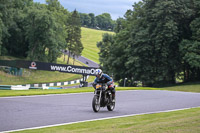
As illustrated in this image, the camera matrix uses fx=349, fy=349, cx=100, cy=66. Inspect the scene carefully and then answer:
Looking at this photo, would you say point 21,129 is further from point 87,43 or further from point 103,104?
point 87,43

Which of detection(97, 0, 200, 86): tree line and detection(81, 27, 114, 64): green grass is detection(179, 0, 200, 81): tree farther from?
detection(81, 27, 114, 64): green grass

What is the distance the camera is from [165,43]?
44.5 metres

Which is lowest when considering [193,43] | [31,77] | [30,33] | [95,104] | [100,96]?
[95,104]

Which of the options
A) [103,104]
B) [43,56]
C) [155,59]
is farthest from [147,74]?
[103,104]

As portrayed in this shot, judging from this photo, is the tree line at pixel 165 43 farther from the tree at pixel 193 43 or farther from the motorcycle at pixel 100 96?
the motorcycle at pixel 100 96

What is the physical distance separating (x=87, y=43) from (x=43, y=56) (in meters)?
81.2

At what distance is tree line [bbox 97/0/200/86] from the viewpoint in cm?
4378

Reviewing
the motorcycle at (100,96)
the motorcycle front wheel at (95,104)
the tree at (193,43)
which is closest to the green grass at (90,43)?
the tree at (193,43)

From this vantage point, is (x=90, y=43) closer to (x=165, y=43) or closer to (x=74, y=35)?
(x=74, y=35)

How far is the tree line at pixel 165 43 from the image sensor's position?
4378 centimetres

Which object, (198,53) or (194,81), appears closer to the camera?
(198,53)

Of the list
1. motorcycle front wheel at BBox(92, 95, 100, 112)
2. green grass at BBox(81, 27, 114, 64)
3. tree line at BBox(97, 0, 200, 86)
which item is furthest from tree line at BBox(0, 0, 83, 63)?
motorcycle front wheel at BBox(92, 95, 100, 112)

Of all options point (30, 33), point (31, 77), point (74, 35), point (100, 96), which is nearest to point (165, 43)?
point (31, 77)

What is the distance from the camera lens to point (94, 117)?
1183cm
